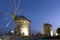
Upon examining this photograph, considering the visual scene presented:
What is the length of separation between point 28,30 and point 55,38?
27.2 feet

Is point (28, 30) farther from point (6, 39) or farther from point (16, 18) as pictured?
point (6, 39)

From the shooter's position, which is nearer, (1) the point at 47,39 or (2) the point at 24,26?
(1) the point at 47,39

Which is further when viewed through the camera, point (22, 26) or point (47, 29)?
point (47, 29)

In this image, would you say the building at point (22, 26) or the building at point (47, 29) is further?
the building at point (47, 29)

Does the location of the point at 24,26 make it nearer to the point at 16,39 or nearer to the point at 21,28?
the point at 21,28

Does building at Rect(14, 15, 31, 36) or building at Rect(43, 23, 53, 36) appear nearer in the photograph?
building at Rect(14, 15, 31, 36)

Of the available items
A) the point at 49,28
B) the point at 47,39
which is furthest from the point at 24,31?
the point at 47,39

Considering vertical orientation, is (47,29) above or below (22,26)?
below

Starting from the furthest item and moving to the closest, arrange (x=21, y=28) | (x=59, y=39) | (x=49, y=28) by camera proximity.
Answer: (x=49, y=28)
(x=21, y=28)
(x=59, y=39)

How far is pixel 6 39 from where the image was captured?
17844mm

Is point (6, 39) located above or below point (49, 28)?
below

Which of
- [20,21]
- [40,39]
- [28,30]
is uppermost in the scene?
[20,21]

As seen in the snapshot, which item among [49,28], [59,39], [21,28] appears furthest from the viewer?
[49,28]

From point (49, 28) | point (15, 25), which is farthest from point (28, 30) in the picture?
point (49, 28)
